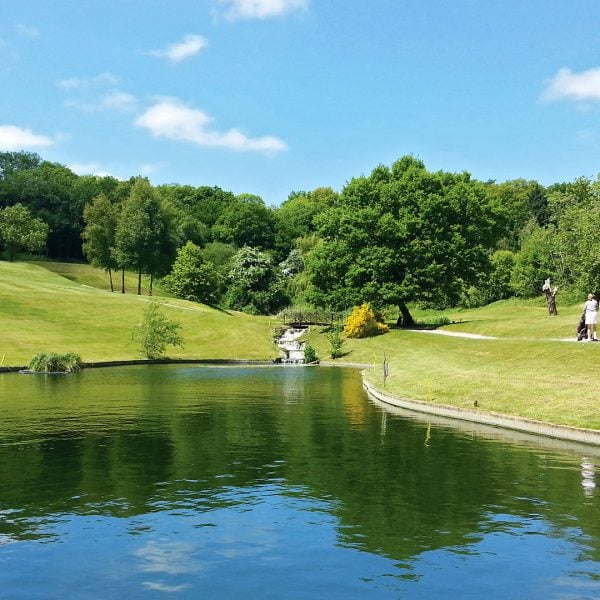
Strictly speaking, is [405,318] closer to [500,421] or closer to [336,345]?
[336,345]

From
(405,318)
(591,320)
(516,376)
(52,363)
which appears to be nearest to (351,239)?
(405,318)

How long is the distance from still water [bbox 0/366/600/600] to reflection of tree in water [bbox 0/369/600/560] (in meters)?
0.07

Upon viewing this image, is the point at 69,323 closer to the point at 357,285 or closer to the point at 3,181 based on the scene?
the point at 357,285

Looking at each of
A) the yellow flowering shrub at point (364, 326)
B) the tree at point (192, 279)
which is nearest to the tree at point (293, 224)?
the tree at point (192, 279)

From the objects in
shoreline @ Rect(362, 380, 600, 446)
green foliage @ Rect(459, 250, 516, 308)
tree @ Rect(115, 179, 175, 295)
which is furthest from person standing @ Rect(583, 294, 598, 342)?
tree @ Rect(115, 179, 175, 295)

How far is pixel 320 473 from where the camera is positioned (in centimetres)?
1986

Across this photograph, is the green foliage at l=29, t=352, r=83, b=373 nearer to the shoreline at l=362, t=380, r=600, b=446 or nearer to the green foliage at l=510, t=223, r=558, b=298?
the shoreline at l=362, t=380, r=600, b=446

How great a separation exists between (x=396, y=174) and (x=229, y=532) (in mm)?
77428

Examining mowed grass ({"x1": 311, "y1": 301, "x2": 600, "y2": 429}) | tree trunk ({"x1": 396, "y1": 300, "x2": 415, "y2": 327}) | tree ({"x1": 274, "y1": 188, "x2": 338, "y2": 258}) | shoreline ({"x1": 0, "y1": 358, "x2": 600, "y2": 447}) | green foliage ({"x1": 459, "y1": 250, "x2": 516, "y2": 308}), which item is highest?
tree ({"x1": 274, "y1": 188, "x2": 338, "y2": 258})

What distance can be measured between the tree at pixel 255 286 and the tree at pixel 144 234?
13.3 meters

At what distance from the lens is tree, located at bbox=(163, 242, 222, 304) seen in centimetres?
12775

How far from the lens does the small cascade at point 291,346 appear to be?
7518cm

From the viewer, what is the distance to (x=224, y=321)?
89.1 metres

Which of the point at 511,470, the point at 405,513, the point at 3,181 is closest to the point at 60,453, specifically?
the point at 405,513
